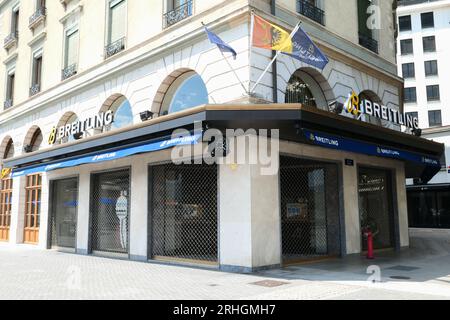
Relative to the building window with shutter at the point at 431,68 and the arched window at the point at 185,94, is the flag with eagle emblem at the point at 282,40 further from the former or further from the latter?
the building window with shutter at the point at 431,68

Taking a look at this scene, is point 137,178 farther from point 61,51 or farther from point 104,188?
point 61,51

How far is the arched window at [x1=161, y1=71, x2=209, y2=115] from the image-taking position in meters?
11.9

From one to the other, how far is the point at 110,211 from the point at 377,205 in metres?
8.77

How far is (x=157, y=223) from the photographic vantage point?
476 inches

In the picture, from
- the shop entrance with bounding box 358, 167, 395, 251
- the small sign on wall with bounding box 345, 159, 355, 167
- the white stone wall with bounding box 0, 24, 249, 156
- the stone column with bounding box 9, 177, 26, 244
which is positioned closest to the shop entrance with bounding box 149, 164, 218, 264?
the white stone wall with bounding box 0, 24, 249, 156

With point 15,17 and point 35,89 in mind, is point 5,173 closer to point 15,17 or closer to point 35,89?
point 35,89

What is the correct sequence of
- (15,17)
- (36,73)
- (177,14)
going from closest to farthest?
1. (177,14)
2. (36,73)
3. (15,17)

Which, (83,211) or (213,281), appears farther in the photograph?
(83,211)

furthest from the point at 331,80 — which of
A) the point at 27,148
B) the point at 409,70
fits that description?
the point at 409,70

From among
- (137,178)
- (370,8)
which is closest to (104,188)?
(137,178)

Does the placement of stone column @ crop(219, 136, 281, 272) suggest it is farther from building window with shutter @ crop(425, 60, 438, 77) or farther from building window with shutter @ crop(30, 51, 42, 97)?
building window with shutter @ crop(425, 60, 438, 77)

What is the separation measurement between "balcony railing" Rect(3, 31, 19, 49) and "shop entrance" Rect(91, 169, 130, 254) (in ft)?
36.0

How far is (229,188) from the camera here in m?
10.1

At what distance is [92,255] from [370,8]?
1280cm
